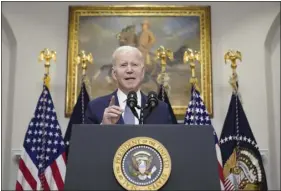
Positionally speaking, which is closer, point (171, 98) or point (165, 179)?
point (165, 179)

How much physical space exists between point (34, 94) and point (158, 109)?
362cm

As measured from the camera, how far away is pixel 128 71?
3076mm

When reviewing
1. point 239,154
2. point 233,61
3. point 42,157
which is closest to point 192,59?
point 233,61

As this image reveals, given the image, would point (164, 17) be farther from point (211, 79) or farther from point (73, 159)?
point (73, 159)

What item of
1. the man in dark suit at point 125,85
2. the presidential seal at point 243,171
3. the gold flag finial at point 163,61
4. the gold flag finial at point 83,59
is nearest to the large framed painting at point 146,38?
the gold flag finial at point 163,61

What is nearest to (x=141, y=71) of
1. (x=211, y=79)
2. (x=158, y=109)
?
(x=158, y=109)

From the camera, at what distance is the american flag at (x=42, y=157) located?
16.9ft

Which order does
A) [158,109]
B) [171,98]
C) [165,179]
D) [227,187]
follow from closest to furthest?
[165,179]
[158,109]
[227,187]
[171,98]

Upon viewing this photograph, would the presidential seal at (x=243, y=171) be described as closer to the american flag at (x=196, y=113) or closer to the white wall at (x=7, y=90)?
the american flag at (x=196, y=113)

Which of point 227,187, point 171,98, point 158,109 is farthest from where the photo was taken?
point 171,98

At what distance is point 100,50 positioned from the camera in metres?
6.25

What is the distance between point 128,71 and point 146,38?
331 cm

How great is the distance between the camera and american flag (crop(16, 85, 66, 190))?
5.15 metres

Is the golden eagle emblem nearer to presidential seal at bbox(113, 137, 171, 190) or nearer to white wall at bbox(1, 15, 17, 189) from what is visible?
presidential seal at bbox(113, 137, 171, 190)
